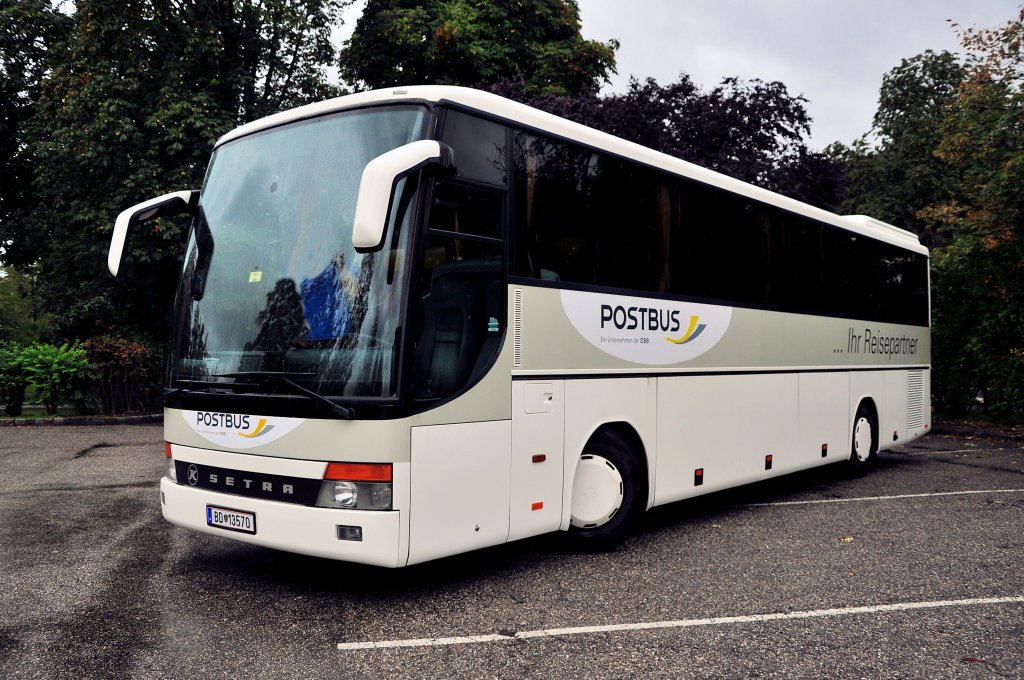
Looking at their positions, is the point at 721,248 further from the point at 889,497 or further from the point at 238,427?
the point at 238,427

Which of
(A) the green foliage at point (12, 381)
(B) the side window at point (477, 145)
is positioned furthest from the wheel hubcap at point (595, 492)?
(A) the green foliage at point (12, 381)

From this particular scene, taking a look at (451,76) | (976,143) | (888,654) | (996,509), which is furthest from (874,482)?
(451,76)

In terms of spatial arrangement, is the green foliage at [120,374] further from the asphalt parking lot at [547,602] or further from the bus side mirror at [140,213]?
the bus side mirror at [140,213]

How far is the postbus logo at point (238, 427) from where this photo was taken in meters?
5.47

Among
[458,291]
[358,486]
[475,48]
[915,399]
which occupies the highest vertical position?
[475,48]

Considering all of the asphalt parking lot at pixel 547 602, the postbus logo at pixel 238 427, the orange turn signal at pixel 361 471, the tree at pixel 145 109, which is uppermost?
the tree at pixel 145 109

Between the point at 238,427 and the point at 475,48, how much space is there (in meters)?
20.1

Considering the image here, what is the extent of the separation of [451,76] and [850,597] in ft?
69.8

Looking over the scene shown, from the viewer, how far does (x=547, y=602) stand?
573 centimetres

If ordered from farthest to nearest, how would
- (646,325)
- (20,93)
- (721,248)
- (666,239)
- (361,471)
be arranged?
(20,93), (721,248), (666,239), (646,325), (361,471)

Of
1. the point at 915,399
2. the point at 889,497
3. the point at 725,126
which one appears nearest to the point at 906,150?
the point at 725,126

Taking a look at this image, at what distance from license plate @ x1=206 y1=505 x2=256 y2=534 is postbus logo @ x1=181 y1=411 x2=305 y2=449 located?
0.42 meters

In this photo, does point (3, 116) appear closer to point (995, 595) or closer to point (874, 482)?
point (874, 482)

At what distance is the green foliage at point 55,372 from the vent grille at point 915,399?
1502cm
